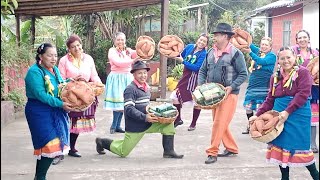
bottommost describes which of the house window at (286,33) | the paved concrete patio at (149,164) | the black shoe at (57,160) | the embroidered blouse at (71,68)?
the paved concrete patio at (149,164)

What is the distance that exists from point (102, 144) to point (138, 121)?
72cm

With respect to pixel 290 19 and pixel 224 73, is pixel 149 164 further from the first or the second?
pixel 290 19

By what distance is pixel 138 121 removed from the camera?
5.79 metres

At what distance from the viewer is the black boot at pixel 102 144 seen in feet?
20.0

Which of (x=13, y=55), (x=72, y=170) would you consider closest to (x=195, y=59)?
(x=72, y=170)

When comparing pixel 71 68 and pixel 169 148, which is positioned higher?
pixel 71 68

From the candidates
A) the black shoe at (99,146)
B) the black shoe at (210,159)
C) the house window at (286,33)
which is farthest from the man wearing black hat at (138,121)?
the house window at (286,33)

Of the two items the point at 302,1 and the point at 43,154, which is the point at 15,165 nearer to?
the point at 43,154

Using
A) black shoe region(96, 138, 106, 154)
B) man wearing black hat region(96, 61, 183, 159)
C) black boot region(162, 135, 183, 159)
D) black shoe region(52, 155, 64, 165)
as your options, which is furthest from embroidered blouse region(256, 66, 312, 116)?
black shoe region(52, 155, 64, 165)

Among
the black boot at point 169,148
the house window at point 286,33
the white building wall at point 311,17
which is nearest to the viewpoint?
the black boot at point 169,148

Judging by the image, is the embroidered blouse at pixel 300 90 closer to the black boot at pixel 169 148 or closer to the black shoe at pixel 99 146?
the black boot at pixel 169 148

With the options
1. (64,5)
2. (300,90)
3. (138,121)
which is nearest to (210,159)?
(138,121)

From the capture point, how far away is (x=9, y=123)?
352 inches

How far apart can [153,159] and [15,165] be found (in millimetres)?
1703
